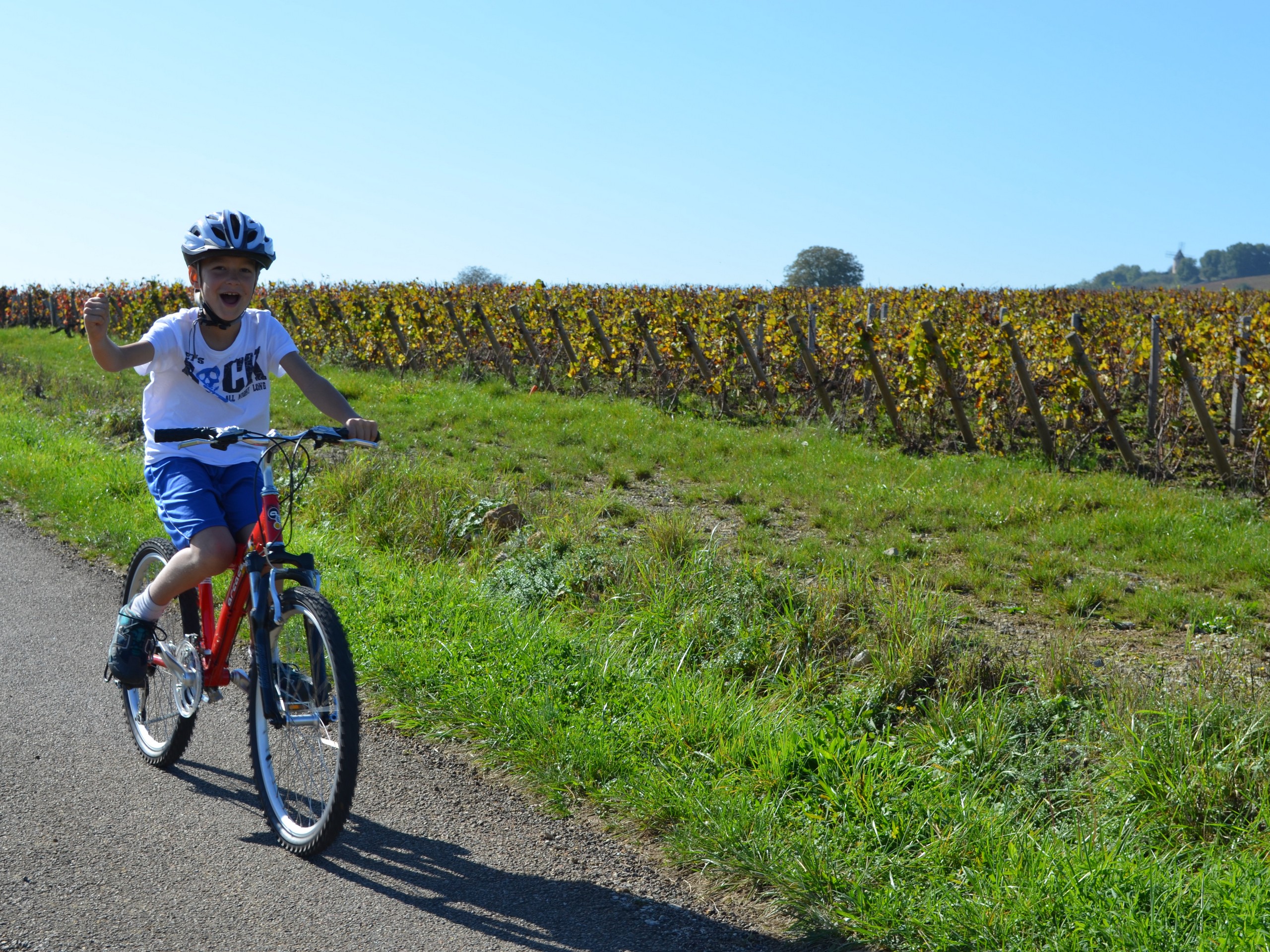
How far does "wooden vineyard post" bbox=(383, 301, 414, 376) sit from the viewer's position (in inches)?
819

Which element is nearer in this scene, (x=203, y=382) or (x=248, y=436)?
(x=248, y=436)

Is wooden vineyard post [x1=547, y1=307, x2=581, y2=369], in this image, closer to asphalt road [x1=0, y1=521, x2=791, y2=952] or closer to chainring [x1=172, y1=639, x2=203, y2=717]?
asphalt road [x1=0, y1=521, x2=791, y2=952]

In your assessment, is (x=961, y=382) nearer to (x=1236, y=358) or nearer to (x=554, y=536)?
(x=1236, y=358)

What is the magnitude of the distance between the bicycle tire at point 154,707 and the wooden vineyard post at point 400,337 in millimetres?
16428

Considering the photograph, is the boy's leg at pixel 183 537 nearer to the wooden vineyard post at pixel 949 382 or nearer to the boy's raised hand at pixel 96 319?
the boy's raised hand at pixel 96 319

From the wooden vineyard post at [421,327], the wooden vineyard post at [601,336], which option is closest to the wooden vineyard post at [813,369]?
the wooden vineyard post at [601,336]

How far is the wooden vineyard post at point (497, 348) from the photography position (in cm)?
1898

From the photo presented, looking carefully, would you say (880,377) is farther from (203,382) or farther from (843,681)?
(203,382)

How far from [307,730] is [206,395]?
4.36 ft

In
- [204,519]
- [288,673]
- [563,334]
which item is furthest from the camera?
[563,334]

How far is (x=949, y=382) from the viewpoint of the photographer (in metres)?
12.1

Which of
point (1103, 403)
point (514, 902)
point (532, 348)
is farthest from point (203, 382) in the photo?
point (532, 348)

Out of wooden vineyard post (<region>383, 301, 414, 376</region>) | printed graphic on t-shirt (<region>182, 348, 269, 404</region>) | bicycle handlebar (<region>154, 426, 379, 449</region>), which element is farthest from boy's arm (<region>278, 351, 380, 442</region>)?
wooden vineyard post (<region>383, 301, 414, 376</region>)

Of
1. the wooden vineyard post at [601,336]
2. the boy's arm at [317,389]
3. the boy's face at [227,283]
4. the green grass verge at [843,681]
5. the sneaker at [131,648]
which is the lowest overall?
the green grass verge at [843,681]
